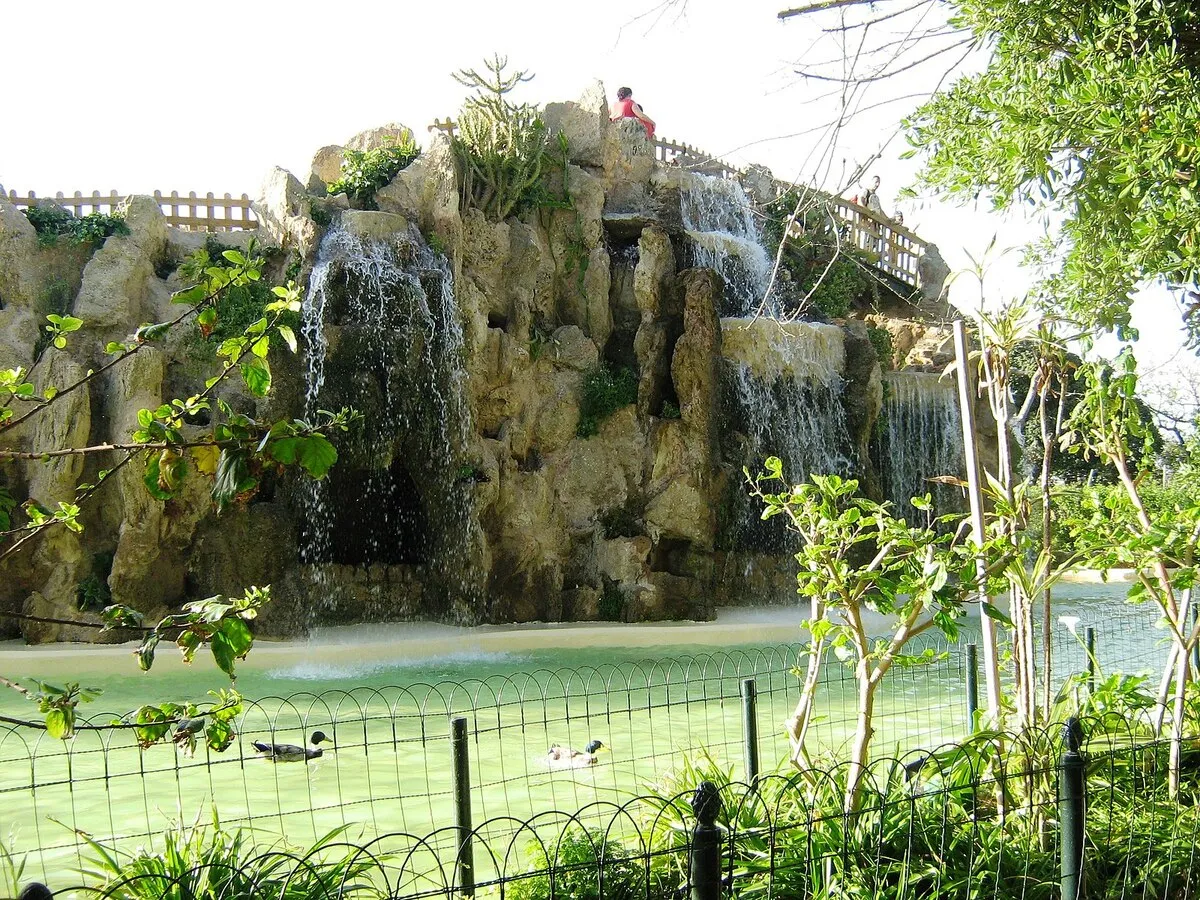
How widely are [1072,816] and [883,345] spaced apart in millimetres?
18676

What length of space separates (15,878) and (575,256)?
15.2 meters

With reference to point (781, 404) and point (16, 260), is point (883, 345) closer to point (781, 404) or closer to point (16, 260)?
point (781, 404)

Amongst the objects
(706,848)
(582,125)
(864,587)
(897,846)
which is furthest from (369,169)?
(706,848)

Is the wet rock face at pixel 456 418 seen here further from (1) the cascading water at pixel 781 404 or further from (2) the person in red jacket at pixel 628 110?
(2) the person in red jacket at pixel 628 110

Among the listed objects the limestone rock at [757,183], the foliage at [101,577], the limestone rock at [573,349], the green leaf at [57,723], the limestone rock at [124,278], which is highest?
the limestone rock at [757,183]

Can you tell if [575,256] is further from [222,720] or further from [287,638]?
[222,720]

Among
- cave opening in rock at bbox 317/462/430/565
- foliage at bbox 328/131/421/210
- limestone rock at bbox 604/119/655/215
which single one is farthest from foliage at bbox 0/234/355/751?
limestone rock at bbox 604/119/655/215

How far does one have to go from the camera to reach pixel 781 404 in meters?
18.2

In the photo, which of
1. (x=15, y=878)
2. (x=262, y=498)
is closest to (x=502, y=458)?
(x=262, y=498)

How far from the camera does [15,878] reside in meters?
3.15

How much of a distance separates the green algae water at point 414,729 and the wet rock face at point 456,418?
1377mm

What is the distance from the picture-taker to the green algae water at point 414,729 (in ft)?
18.1

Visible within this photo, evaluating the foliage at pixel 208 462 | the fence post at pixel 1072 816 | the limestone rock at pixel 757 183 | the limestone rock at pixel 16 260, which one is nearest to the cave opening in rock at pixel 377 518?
the limestone rock at pixel 16 260

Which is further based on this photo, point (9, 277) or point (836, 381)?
point (836, 381)
